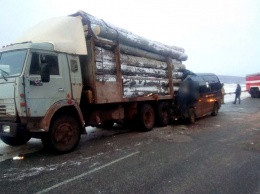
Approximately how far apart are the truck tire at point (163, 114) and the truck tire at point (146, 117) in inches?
18.7

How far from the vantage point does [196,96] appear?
1184 cm

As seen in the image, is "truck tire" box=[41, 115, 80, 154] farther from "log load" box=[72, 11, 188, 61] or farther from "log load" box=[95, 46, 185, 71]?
"log load" box=[72, 11, 188, 61]

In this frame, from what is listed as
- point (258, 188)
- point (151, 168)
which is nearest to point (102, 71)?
point (151, 168)

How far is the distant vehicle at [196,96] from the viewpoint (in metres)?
11.6

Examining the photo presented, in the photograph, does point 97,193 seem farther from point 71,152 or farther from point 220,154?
point 220,154

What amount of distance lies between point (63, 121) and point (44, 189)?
254 centimetres

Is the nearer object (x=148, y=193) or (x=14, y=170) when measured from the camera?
(x=148, y=193)

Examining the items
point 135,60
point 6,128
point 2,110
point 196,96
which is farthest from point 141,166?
point 196,96

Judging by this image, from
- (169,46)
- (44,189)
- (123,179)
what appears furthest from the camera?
(169,46)

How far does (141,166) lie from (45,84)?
3042 millimetres

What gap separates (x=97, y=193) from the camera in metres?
4.02

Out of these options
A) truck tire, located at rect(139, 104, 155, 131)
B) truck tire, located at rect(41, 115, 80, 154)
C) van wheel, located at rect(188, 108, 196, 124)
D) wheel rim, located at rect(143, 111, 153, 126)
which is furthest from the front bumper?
van wheel, located at rect(188, 108, 196, 124)

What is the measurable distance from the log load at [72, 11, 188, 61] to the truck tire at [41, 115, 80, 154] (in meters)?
2.72

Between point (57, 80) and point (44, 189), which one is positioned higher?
point (57, 80)
